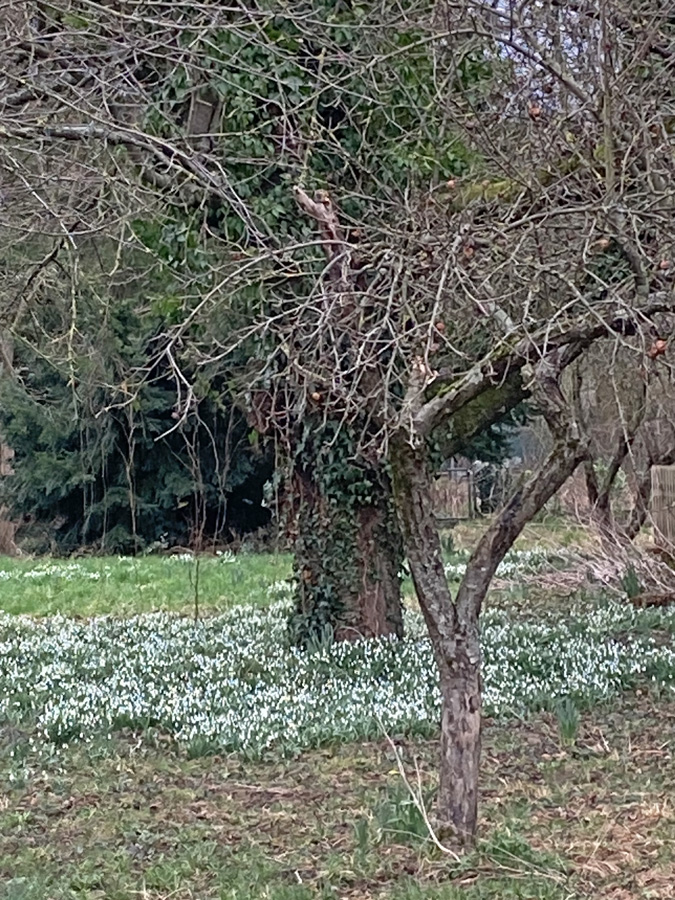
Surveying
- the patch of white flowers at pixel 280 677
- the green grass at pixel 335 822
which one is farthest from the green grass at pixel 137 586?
the green grass at pixel 335 822

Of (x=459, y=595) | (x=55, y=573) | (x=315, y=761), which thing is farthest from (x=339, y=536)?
(x=55, y=573)

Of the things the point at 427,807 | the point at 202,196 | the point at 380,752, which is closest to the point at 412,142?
the point at 202,196

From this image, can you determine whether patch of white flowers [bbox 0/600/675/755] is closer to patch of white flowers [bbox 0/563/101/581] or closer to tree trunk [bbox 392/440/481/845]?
tree trunk [bbox 392/440/481/845]

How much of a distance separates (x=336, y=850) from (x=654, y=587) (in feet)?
24.4

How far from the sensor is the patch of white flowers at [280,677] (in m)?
6.70

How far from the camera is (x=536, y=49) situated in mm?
5684

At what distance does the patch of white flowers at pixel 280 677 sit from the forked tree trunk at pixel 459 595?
1947 millimetres

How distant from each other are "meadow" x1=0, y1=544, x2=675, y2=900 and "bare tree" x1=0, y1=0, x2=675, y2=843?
0.48 meters

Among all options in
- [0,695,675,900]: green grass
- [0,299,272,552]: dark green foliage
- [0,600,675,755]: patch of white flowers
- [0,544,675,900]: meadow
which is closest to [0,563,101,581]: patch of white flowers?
[0,299,272,552]: dark green foliage

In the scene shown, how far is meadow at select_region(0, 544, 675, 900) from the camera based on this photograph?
4312mm

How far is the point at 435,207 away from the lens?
21.4 feet

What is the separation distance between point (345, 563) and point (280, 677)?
50.2 inches

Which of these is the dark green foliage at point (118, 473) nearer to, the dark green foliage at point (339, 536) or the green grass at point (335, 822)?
the dark green foliage at point (339, 536)

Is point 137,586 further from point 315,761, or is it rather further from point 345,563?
point 315,761
